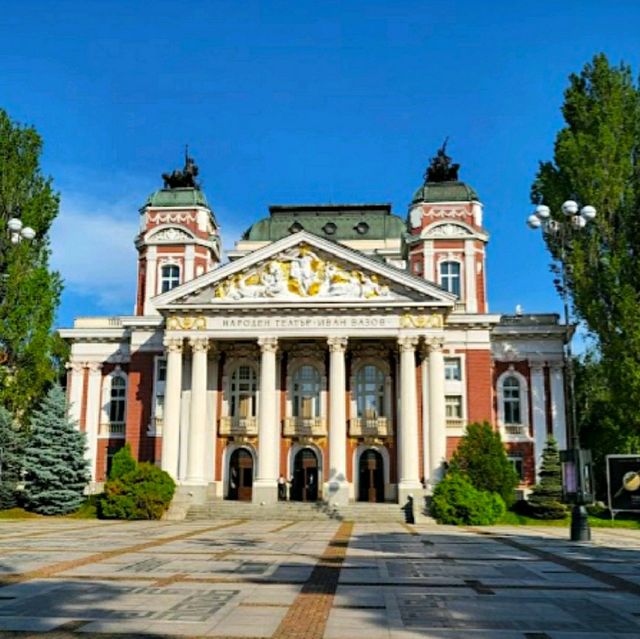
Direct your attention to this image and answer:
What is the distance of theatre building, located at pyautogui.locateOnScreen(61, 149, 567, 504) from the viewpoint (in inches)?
1606

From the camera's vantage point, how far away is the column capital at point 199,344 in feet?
137

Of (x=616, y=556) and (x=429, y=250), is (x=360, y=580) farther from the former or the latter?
(x=429, y=250)

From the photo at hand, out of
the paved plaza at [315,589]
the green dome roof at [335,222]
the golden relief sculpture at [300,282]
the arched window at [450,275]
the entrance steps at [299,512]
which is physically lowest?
the entrance steps at [299,512]

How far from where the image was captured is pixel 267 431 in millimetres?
40469

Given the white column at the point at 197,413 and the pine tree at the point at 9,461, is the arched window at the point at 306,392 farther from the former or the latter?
the pine tree at the point at 9,461

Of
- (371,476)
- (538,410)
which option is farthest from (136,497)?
(538,410)

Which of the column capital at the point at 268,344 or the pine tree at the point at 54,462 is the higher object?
the column capital at the point at 268,344

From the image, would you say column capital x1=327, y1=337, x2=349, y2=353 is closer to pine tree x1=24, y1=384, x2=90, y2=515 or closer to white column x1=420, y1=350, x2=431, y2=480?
white column x1=420, y1=350, x2=431, y2=480

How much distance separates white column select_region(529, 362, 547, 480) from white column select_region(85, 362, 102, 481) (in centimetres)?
2732

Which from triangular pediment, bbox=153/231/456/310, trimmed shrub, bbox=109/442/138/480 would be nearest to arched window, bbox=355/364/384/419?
triangular pediment, bbox=153/231/456/310

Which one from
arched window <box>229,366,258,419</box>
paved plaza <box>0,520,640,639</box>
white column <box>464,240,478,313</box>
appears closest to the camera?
paved plaza <box>0,520,640,639</box>

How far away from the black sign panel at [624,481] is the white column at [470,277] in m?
17.7

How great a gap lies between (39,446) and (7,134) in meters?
16.5

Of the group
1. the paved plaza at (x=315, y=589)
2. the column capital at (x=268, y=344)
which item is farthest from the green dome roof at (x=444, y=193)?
the paved plaza at (x=315, y=589)
